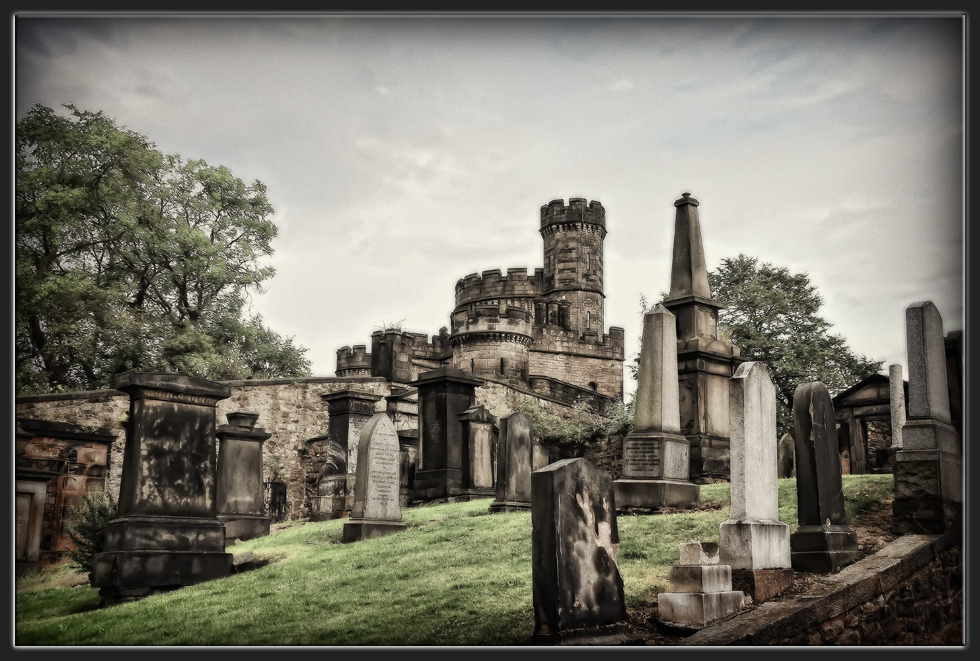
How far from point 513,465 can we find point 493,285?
31933 mm

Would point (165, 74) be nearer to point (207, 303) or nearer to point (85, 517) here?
point (85, 517)

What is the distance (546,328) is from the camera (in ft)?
137

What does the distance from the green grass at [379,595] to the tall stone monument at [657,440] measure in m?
0.49

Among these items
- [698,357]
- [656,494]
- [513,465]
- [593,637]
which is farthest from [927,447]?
[513,465]

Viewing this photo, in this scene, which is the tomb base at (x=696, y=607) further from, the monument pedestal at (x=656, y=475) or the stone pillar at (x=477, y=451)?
the stone pillar at (x=477, y=451)

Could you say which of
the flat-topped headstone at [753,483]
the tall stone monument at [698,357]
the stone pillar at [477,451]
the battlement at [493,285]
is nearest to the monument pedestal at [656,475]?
the tall stone monument at [698,357]

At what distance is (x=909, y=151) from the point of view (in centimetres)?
778

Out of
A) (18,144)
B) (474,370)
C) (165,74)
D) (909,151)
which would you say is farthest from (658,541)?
(474,370)

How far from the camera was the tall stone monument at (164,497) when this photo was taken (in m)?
8.44

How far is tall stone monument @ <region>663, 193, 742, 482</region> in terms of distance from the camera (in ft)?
37.3

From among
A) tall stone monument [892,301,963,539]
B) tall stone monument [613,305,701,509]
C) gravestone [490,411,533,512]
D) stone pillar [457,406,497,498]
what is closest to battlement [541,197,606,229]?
stone pillar [457,406,497,498]

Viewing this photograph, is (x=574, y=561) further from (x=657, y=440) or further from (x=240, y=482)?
(x=240, y=482)

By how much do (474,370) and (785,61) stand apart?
2858 centimetres

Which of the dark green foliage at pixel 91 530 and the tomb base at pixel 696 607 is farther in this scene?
the dark green foliage at pixel 91 530
